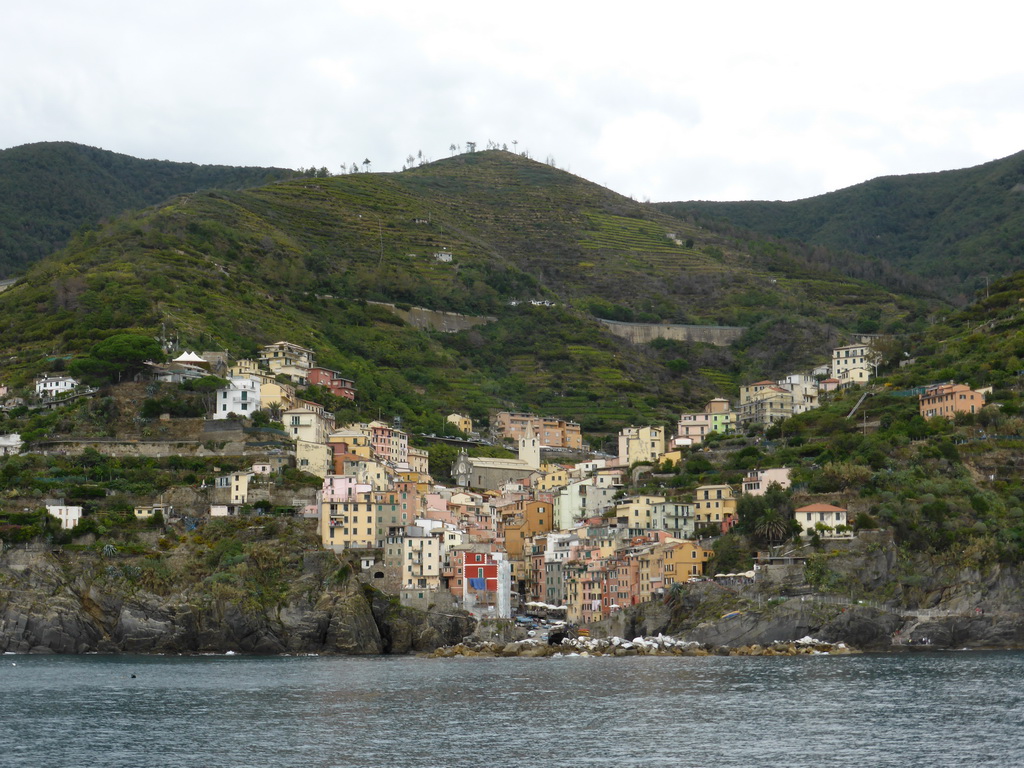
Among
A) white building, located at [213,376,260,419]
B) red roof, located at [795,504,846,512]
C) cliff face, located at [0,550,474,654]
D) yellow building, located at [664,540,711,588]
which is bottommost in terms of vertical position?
cliff face, located at [0,550,474,654]

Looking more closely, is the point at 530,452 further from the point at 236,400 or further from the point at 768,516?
the point at 768,516

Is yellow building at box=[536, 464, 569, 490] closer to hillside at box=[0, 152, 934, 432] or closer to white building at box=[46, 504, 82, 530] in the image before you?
hillside at box=[0, 152, 934, 432]

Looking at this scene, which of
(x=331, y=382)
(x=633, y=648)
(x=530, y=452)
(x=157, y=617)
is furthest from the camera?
(x=331, y=382)

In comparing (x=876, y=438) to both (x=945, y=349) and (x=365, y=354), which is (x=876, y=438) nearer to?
(x=945, y=349)

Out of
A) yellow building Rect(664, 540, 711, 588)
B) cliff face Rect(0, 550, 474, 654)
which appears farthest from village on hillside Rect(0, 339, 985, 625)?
cliff face Rect(0, 550, 474, 654)

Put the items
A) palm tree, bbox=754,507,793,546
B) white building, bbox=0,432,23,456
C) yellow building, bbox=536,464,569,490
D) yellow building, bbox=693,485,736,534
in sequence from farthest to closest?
yellow building, bbox=536,464,569,490
white building, bbox=0,432,23,456
yellow building, bbox=693,485,736,534
palm tree, bbox=754,507,793,546

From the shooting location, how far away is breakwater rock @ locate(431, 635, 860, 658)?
81.0 metres

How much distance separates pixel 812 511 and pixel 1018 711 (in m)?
33.5

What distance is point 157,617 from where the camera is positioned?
8456 cm

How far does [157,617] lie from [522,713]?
33742 mm

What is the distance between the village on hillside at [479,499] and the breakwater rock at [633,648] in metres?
4.41

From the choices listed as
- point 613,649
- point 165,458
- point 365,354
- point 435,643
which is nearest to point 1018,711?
point 613,649

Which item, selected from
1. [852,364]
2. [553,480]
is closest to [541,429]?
[553,480]

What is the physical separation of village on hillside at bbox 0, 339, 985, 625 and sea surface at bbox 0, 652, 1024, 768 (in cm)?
1229
